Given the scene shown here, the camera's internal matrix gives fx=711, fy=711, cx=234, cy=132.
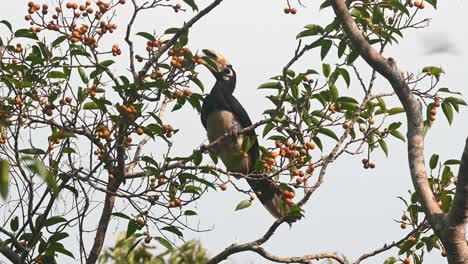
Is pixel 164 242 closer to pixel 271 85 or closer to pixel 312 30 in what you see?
pixel 271 85

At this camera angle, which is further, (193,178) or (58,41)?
(58,41)

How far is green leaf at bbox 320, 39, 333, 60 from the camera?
11.1 ft

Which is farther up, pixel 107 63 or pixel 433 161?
pixel 107 63

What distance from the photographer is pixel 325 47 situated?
339 centimetres

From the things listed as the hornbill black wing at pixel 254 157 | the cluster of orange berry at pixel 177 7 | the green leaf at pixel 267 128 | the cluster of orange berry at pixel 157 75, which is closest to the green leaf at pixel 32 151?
the cluster of orange berry at pixel 157 75

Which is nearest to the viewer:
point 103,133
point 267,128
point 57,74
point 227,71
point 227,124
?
point 103,133

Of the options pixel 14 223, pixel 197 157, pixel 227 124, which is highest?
pixel 227 124

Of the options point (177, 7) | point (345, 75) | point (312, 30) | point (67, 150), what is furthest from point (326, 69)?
point (67, 150)

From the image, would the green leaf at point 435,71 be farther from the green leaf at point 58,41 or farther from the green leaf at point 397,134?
the green leaf at point 58,41

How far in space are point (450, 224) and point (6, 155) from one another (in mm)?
1888

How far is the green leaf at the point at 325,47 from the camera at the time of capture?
338 centimetres

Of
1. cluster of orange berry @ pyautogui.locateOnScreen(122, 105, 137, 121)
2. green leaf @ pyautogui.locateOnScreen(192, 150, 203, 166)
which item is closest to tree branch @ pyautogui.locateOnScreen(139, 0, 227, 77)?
cluster of orange berry @ pyautogui.locateOnScreen(122, 105, 137, 121)

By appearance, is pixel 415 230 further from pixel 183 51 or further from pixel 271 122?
pixel 183 51

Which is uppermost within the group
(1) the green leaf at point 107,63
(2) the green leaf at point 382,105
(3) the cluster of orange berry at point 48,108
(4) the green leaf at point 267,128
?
(1) the green leaf at point 107,63
